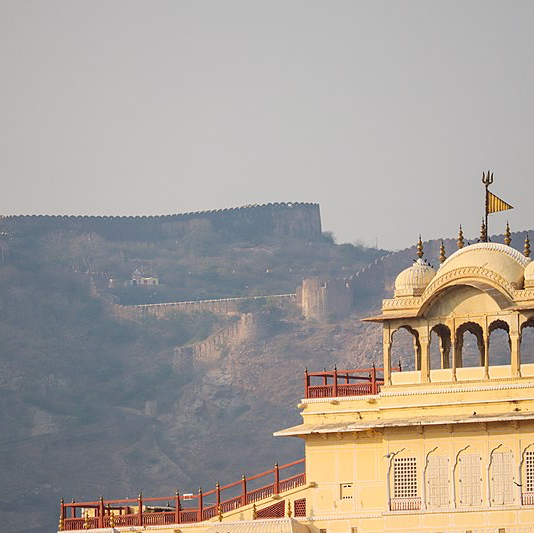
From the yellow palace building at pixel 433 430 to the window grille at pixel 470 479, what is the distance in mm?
20

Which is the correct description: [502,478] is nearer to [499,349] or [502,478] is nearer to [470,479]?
[470,479]

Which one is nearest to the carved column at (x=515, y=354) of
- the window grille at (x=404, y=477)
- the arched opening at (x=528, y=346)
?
the window grille at (x=404, y=477)

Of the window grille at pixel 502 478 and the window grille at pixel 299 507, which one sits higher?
the window grille at pixel 502 478

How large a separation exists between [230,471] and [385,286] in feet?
96.6

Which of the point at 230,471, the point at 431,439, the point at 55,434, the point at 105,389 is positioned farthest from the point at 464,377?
the point at 105,389

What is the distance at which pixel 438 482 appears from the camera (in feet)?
146

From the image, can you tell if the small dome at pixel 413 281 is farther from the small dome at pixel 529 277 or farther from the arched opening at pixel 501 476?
the arched opening at pixel 501 476

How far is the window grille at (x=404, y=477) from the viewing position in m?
44.8

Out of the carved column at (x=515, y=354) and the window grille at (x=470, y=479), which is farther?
the window grille at (x=470, y=479)

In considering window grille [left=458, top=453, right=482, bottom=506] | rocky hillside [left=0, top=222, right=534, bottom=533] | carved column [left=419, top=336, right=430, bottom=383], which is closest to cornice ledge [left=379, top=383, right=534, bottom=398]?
carved column [left=419, top=336, right=430, bottom=383]

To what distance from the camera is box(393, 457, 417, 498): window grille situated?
147 feet

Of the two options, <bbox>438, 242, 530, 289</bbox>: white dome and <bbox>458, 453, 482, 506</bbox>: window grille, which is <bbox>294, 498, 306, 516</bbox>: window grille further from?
<bbox>438, 242, 530, 289</bbox>: white dome

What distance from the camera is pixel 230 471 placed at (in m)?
171

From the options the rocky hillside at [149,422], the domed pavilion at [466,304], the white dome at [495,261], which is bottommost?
the rocky hillside at [149,422]
